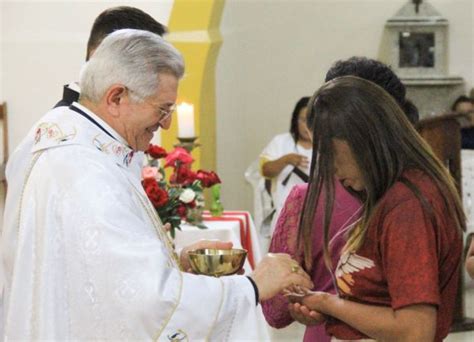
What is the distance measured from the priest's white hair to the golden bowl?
436mm

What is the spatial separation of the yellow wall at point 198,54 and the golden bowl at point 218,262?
3966 mm

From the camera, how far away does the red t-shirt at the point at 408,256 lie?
1.89m

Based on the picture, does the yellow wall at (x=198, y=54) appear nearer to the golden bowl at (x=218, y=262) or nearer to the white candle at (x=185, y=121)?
the white candle at (x=185, y=121)

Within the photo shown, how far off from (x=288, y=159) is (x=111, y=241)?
524cm

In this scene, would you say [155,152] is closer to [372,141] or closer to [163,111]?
[163,111]

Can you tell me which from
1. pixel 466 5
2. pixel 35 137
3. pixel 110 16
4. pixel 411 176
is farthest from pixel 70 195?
pixel 466 5

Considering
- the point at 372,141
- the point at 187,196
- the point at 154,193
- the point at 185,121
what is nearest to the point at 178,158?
the point at 187,196

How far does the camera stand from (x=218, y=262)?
2.34 m

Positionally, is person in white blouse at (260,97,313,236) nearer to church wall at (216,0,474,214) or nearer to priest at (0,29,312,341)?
church wall at (216,0,474,214)

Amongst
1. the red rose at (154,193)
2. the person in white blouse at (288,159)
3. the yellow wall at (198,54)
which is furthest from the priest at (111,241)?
the person in white blouse at (288,159)

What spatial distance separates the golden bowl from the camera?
2.33 meters

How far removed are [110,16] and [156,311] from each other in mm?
1250

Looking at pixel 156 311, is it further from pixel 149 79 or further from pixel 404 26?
pixel 404 26

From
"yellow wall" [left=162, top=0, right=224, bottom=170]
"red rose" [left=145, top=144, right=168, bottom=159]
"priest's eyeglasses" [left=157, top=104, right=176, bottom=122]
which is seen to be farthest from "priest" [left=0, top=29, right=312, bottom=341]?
"yellow wall" [left=162, top=0, right=224, bottom=170]
